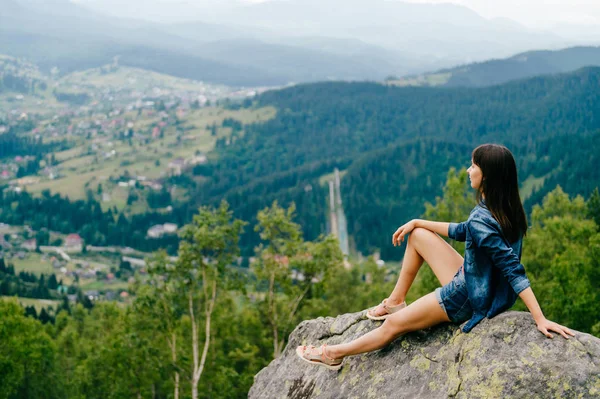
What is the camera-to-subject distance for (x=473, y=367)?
25.3 feet

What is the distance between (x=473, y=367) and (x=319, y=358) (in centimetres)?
302

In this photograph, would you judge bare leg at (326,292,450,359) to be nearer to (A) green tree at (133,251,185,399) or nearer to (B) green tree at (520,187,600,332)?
(A) green tree at (133,251,185,399)

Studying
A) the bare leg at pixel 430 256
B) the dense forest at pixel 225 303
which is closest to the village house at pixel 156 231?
the dense forest at pixel 225 303

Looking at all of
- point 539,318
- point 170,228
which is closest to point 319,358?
point 539,318

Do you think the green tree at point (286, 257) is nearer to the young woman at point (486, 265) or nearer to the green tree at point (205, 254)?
the green tree at point (205, 254)

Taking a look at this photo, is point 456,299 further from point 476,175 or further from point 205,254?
point 205,254

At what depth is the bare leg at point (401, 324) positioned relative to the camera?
836cm

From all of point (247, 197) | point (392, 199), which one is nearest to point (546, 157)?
point (392, 199)

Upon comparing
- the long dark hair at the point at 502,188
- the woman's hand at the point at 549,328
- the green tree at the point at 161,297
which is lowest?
the green tree at the point at 161,297

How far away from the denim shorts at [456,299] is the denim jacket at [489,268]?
0.11 m

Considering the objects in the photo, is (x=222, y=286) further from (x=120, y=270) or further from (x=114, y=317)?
(x=120, y=270)

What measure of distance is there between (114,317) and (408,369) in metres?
46.9

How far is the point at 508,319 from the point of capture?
7.88 m

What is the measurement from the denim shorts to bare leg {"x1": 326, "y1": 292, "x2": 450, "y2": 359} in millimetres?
93
